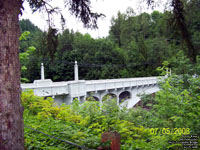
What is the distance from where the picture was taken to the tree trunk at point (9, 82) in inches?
99.0

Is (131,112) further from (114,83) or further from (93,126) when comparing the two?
(114,83)

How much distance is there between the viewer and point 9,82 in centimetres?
255

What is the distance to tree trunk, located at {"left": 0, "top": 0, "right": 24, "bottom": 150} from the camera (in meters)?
2.51

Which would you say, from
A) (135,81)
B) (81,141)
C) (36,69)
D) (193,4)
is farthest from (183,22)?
(36,69)

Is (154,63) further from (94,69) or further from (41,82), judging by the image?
(41,82)

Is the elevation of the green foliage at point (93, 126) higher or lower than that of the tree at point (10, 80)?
lower

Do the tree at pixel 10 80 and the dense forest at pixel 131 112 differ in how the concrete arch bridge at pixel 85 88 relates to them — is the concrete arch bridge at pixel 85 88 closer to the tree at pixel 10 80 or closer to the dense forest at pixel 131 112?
the dense forest at pixel 131 112

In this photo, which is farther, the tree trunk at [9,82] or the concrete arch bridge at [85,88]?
the concrete arch bridge at [85,88]

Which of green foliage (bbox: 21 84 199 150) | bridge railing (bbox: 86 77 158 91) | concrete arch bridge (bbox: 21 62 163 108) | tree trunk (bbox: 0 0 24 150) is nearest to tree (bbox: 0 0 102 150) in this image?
tree trunk (bbox: 0 0 24 150)

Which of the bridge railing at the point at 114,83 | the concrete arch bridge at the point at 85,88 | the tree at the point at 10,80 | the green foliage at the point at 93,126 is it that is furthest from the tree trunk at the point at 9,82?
the bridge railing at the point at 114,83

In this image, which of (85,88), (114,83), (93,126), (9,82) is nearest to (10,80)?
(9,82)

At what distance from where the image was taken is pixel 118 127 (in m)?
3.99

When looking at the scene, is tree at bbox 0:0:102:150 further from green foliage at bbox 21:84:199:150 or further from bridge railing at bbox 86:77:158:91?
bridge railing at bbox 86:77:158:91

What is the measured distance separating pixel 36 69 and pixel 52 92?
24103 mm
